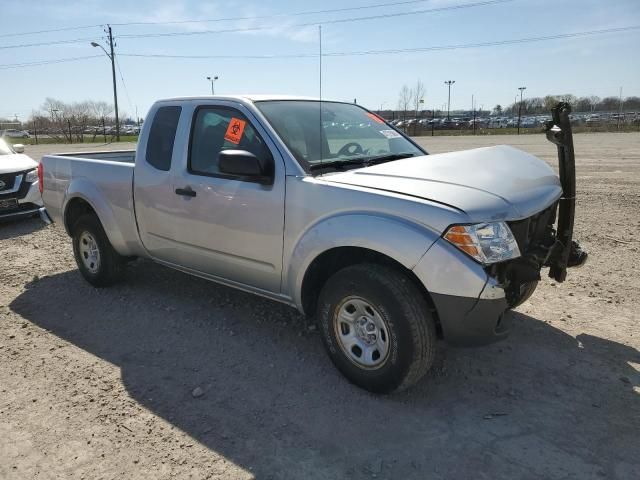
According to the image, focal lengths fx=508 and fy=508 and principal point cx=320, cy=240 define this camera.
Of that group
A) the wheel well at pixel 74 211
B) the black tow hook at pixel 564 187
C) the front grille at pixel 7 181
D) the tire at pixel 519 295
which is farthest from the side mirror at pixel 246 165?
the front grille at pixel 7 181

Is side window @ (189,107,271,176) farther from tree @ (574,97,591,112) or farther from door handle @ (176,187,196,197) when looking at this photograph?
tree @ (574,97,591,112)

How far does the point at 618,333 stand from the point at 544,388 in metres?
1.11

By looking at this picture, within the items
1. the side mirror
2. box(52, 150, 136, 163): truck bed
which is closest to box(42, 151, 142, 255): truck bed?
box(52, 150, 136, 163): truck bed

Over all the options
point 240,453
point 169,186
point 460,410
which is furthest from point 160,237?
point 460,410

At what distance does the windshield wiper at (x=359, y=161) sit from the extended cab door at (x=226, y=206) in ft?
0.93

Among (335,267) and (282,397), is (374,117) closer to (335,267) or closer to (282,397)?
(335,267)

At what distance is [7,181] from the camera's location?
8.09m

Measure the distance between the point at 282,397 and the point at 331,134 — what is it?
6.56ft

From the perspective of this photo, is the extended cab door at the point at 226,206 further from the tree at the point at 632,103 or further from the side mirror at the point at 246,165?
the tree at the point at 632,103

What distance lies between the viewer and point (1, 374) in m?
3.58

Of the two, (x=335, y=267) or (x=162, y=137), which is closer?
(x=335, y=267)

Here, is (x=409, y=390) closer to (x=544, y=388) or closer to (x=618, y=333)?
(x=544, y=388)

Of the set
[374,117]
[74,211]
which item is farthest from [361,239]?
[74,211]

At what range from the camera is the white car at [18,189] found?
26.3 ft
